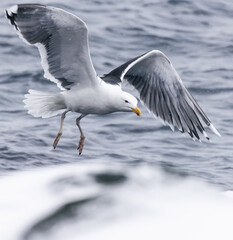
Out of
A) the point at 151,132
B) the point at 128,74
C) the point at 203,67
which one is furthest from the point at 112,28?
the point at 128,74

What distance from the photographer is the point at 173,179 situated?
8.88 metres

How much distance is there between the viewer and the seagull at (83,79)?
27.3 ft

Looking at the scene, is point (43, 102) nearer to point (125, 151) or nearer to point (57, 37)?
point (57, 37)

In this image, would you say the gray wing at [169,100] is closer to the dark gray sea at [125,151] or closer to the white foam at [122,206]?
the dark gray sea at [125,151]

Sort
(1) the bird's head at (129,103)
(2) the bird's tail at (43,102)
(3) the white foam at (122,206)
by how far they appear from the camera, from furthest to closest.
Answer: (2) the bird's tail at (43,102), (1) the bird's head at (129,103), (3) the white foam at (122,206)

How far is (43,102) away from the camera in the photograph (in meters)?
9.34

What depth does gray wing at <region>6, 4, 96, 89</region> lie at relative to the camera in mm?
8250

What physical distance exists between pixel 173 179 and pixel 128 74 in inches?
74.4

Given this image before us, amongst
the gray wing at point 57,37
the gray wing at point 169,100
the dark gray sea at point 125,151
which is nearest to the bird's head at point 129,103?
the gray wing at point 57,37

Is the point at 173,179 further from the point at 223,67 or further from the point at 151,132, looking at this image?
the point at 223,67

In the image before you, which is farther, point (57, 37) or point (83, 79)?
point (83, 79)

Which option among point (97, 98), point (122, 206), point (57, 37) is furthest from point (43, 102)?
point (122, 206)

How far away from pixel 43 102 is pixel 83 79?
2.15ft

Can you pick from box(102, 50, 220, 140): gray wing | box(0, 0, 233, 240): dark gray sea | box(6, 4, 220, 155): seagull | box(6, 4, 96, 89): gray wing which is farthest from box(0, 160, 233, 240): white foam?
box(6, 4, 96, 89): gray wing
